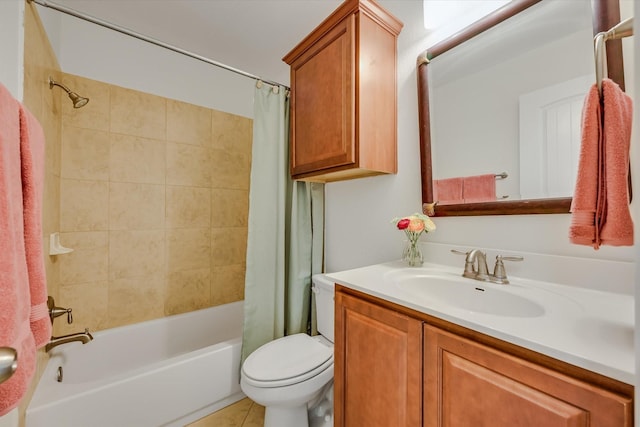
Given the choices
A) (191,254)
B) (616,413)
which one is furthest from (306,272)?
(616,413)

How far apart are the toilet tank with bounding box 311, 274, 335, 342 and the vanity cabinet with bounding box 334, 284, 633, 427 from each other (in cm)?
48

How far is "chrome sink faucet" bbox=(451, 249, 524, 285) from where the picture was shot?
887 millimetres

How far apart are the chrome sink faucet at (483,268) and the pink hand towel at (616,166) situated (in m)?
0.33

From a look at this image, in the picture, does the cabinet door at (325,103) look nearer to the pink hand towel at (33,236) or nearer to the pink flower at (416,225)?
the pink flower at (416,225)

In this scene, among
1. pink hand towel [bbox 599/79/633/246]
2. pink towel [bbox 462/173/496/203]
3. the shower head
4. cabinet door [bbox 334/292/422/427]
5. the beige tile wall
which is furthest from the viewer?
the beige tile wall

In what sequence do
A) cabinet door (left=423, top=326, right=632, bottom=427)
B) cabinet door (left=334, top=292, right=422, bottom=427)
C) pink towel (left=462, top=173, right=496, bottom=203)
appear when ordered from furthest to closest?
pink towel (left=462, top=173, right=496, bottom=203), cabinet door (left=334, top=292, right=422, bottom=427), cabinet door (left=423, top=326, right=632, bottom=427)

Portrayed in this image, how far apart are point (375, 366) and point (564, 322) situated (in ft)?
1.63

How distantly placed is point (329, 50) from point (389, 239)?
102 centimetres

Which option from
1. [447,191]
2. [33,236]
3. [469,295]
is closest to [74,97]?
[33,236]

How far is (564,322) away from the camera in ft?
1.87

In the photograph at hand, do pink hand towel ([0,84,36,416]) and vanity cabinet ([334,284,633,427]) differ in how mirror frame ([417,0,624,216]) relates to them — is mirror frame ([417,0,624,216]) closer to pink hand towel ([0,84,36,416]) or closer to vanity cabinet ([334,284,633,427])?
vanity cabinet ([334,284,633,427])

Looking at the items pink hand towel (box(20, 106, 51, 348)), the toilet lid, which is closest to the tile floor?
the toilet lid

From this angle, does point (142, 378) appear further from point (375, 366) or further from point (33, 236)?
point (375, 366)

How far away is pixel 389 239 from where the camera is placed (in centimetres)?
138
